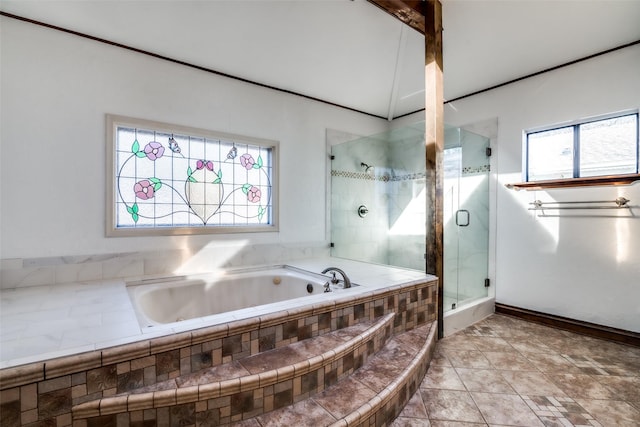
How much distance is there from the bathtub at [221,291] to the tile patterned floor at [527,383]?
32.3 inches

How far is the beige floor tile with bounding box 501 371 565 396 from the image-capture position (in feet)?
5.82

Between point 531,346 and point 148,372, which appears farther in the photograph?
point 531,346

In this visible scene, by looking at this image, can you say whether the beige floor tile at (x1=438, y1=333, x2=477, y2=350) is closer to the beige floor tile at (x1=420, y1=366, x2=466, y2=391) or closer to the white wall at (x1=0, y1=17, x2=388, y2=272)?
the beige floor tile at (x1=420, y1=366, x2=466, y2=391)

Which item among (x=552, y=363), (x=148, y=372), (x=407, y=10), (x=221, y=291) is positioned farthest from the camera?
(x=221, y=291)

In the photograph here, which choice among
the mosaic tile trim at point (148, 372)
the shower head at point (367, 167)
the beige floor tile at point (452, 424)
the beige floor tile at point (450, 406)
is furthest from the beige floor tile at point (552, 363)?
the shower head at point (367, 167)

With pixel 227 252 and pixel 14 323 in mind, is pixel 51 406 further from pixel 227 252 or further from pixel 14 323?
pixel 227 252

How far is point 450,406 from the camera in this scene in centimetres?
165

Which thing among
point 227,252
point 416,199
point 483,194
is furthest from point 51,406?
point 483,194

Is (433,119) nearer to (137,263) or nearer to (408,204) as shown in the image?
(408,204)

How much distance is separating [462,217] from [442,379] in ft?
5.42

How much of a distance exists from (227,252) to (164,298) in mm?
731

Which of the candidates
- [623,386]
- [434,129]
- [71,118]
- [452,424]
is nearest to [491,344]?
[623,386]

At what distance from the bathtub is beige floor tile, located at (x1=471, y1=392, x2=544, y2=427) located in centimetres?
96

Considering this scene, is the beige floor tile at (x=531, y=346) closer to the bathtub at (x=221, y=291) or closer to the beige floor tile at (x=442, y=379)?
the beige floor tile at (x=442, y=379)
